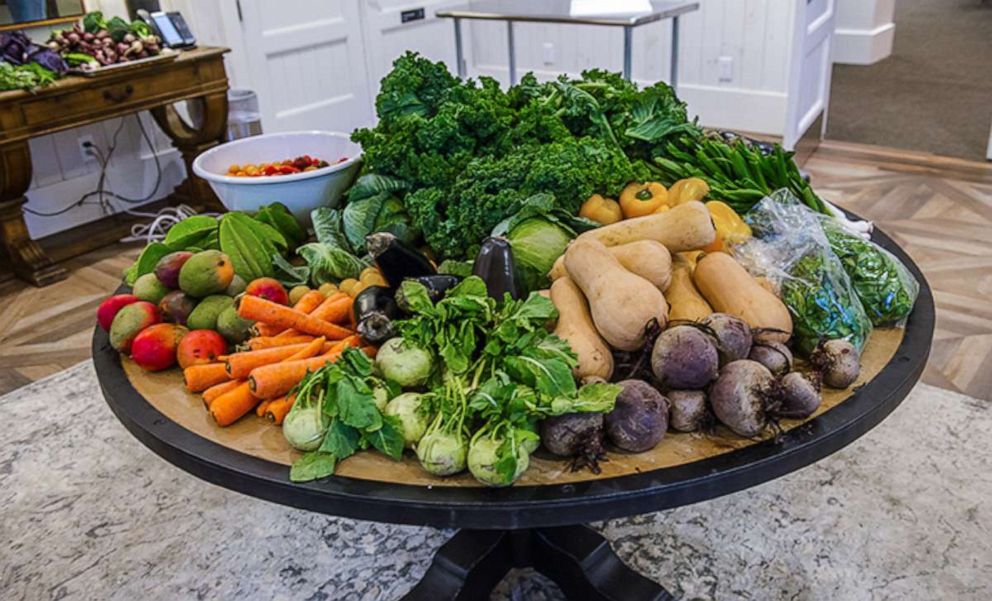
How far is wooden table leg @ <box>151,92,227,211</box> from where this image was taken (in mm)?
3672

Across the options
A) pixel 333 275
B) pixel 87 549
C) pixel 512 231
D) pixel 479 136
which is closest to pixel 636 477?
pixel 512 231

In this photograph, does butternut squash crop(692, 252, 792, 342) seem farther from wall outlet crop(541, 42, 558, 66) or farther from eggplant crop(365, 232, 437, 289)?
wall outlet crop(541, 42, 558, 66)

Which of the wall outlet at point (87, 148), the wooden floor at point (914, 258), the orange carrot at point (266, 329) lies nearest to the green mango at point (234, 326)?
the orange carrot at point (266, 329)

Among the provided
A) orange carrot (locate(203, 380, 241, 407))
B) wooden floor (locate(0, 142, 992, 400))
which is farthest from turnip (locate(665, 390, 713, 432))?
wooden floor (locate(0, 142, 992, 400))

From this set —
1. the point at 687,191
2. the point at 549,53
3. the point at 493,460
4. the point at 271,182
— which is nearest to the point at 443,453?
the point at 493,460

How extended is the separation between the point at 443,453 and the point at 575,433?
0.50ft

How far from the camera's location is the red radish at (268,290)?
1.26 m

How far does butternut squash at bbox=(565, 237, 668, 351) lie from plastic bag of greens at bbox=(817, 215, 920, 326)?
0.33 meters

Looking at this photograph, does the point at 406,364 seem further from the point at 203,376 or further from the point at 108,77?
the point at 108,77

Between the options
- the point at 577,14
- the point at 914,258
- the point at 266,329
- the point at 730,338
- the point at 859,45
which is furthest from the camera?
the point at 859,45

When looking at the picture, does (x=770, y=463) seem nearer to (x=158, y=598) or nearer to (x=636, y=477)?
(x=636, y=477)

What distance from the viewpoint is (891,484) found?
1.89 meters

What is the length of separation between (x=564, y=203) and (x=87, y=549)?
4.44 feet

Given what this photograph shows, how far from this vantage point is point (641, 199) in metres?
1.42
